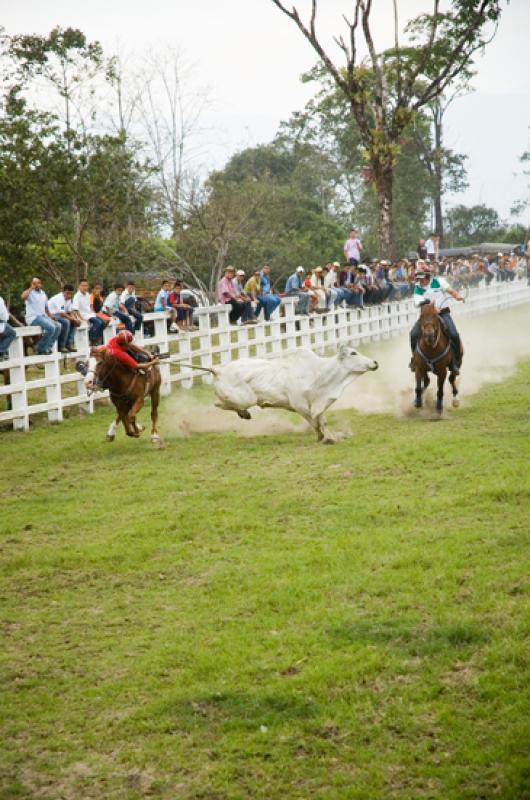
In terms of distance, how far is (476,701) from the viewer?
22.1 ft

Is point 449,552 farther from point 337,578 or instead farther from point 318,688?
point 318,688

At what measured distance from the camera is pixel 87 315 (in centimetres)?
2100

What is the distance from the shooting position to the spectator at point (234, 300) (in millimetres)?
25672

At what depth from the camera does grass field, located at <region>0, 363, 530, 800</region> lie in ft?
20.3

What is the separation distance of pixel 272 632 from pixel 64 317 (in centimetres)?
1291

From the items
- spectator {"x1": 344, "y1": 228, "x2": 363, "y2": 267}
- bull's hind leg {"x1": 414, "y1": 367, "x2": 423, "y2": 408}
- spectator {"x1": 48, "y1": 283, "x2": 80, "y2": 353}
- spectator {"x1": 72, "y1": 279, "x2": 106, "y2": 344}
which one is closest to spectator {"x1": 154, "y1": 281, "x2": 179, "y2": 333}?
spectator {"x1": 72, "y1": 279, "x2": 106, "y2": 344}

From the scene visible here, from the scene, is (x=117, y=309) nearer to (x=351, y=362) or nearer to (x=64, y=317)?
(x=64, y=317)

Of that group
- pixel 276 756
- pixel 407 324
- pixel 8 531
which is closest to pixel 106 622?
pixel 276 756

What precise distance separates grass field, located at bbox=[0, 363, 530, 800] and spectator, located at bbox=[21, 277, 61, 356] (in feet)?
18.1

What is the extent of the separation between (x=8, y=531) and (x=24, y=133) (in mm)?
21240

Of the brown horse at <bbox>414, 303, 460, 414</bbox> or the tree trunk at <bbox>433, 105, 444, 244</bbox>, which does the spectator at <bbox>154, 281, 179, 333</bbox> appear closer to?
the brown horse at <bbox>414, 303, 460, 414</bbox>

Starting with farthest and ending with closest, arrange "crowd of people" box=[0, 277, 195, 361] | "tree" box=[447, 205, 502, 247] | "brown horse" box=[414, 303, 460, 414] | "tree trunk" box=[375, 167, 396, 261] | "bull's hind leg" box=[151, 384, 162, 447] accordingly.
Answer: "tree" box=[447, 205, 502, 247] < "tree trunk" box=[375, 167, 396, 261] < "crowd of people" box=[0, 277, 195, 361] < "brown horse" box=[414, 303, 460, 414] < "bull's hind leg" box=[151, 384, 162, 447]

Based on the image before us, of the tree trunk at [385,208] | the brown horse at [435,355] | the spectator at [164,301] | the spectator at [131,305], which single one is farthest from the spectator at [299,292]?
the brown horse at [435,355]

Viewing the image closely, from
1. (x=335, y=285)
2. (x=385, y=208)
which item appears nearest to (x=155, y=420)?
(x=335, y=285)
